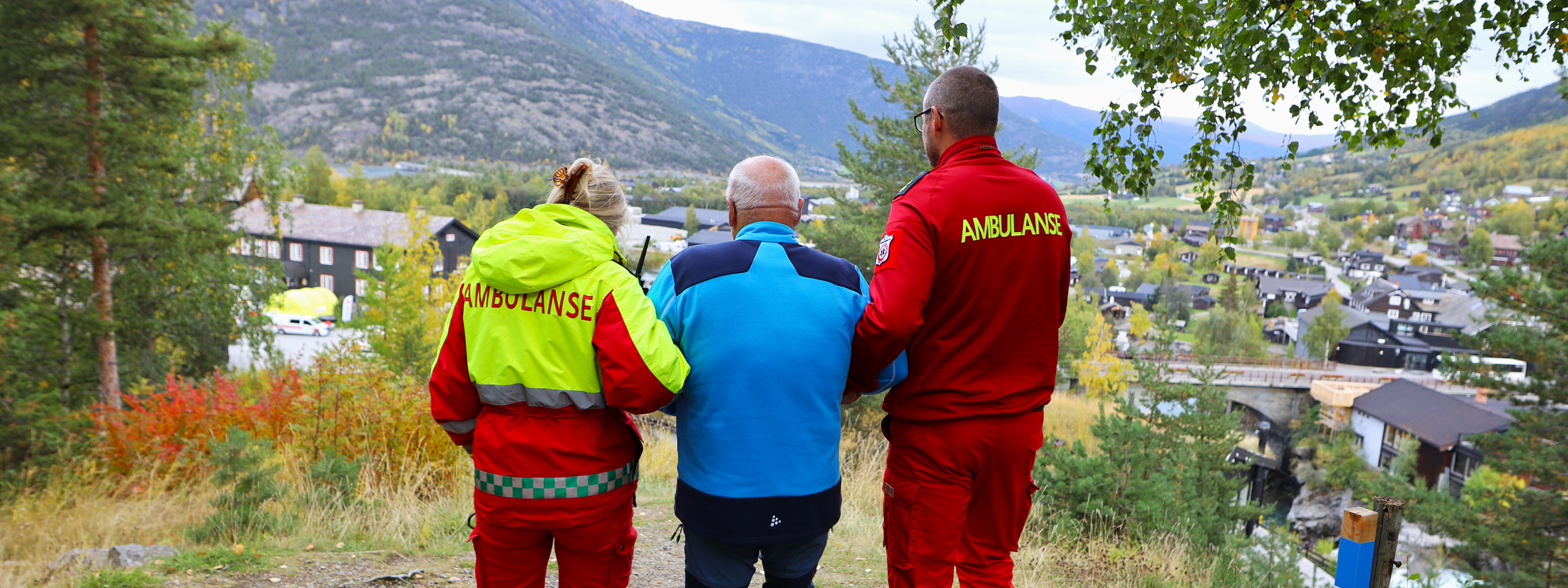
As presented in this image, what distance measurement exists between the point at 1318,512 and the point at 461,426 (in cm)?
3913

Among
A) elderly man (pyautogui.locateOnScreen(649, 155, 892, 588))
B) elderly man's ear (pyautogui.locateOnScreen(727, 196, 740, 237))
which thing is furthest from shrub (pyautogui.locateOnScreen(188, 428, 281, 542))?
elderly man's ear (pyautogui.locateOnScreen(727, 196, 740, 237))

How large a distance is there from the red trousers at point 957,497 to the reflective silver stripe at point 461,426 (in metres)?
1.24

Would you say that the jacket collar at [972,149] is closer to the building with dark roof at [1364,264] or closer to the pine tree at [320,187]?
the pine tree at [320,187]

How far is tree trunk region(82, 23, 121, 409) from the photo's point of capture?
35.3 feet

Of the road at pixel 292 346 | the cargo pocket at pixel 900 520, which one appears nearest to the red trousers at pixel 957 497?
the cargo pocket at pixel 900 520

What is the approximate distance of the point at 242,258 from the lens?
58.1 feet

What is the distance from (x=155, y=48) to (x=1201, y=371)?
18912mm

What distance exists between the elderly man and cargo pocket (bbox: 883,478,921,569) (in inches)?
7.6

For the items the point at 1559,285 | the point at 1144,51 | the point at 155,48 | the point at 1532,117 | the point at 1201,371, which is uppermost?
the point at 1532,117

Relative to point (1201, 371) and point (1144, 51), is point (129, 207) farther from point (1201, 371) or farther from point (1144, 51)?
point (1201, 371)

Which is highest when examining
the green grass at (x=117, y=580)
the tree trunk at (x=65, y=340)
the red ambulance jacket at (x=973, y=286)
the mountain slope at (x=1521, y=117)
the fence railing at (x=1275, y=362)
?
the mountain slope at (x=1521, y=117)

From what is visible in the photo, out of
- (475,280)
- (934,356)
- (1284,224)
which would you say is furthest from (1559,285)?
(1284,224)

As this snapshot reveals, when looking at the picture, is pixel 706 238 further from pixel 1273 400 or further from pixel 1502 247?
pixel 1502 247

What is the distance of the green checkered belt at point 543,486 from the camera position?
87.6 inches
